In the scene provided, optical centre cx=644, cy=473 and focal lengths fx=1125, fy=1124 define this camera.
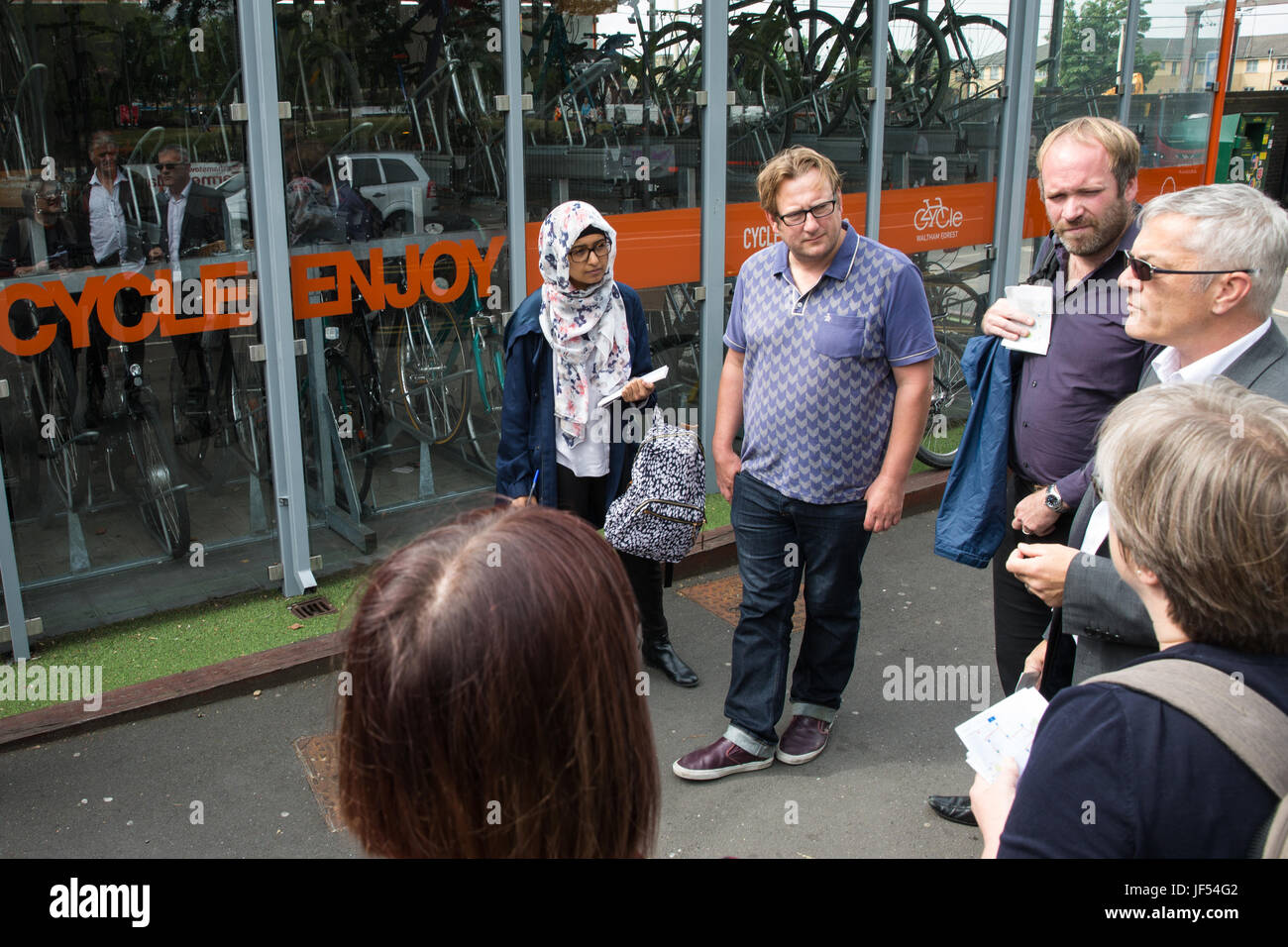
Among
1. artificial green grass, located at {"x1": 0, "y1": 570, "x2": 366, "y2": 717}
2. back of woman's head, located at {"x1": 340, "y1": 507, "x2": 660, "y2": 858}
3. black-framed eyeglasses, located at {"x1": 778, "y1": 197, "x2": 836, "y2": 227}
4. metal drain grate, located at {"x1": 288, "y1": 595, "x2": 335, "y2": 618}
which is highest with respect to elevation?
black-framed eyeglasses, located at {"x1": 778, "y1": 197, "x2": 836, "y2": 227}

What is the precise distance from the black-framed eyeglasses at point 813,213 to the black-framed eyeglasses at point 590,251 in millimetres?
676

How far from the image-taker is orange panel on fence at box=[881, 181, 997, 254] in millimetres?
7012

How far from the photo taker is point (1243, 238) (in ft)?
7.45

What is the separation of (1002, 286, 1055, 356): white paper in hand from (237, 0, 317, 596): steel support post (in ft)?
10.2

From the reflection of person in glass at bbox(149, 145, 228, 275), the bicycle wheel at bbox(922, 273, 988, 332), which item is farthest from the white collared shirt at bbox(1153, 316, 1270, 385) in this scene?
the bicycle wheel at bbox(922, 273, 988, 332)

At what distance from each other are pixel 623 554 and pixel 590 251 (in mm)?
1093

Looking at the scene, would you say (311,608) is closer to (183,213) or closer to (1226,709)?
(183,213)

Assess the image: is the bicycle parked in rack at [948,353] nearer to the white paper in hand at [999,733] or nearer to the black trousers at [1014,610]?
the black trousers at [1014,610]

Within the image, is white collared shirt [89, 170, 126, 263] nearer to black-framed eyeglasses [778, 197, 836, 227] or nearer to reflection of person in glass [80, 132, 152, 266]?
reflection of person in glass [80, 132, 152, 266]

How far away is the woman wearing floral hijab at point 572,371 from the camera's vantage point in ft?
12.3

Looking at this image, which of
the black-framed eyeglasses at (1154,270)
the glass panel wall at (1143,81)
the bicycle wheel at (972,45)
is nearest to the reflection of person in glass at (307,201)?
the black-framed eyeglasses at (1154,270)

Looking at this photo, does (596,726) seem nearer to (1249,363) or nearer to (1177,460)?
(1177,460)

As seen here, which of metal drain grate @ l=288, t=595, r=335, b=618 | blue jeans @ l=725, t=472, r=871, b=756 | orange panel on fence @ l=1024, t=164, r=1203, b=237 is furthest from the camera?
orange panel on fence @ l=1024, t=164, r=1203, b=237

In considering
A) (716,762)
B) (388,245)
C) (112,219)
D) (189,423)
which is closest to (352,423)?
(189,423)
